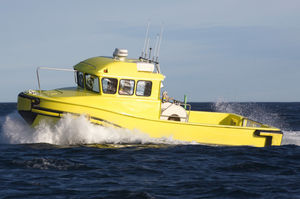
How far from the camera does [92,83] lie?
13297 mm

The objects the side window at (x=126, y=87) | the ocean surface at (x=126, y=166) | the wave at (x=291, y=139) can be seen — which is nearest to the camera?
the ocean surface at (x=126, y=166)

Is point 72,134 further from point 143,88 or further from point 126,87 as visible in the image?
point 143,88

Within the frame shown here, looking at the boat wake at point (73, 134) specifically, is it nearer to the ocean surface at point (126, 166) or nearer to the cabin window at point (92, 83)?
the ocean surface at point (126, 166)

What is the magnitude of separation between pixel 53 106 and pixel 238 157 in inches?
219

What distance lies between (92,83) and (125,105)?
1.31 meters

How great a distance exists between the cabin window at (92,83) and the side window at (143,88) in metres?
1.26

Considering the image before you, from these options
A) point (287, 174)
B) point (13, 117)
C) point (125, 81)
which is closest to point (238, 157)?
point (287, 174)

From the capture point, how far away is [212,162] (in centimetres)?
1126

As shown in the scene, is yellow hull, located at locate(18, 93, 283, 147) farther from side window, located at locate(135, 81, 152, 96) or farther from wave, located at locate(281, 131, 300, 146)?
wave, located at locate(281, 131, 300, 146)

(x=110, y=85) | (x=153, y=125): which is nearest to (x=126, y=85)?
(x=110, y=85)

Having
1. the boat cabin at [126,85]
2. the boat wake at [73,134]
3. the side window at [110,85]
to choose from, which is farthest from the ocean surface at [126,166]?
the side window at [110,85]

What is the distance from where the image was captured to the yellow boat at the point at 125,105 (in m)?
12.4

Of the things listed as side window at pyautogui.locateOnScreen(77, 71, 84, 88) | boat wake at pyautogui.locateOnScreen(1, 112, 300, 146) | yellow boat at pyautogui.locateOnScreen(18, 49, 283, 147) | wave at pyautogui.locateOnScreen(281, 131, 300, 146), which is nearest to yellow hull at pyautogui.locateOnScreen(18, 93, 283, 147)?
yellow boat at pyautogui.locateOnScreen(18, 49, 283, 147)

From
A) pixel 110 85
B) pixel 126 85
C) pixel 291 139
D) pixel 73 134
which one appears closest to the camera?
pixel 73 134
